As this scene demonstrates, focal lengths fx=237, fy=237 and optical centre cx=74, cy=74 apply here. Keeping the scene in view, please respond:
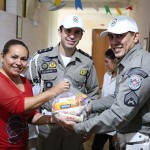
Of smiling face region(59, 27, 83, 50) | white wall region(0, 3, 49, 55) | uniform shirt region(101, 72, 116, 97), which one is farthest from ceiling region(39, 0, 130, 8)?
smiling face region(59, 27, 83, 50)

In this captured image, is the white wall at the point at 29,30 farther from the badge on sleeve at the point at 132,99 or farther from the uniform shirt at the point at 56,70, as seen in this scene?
the badge on sleeve at the point at 132,99

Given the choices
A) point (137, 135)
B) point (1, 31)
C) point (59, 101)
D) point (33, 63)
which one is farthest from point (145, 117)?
point (1, 31)

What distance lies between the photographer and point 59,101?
1.47 metres

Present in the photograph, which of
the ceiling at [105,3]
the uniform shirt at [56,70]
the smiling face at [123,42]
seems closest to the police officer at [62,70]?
the uniform shirt at [56,70]

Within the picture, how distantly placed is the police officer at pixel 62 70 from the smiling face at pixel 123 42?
1.85 feet

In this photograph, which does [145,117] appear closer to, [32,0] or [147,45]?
[147,45]

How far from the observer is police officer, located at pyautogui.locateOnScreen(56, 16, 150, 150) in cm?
126

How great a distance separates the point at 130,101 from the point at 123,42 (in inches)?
14.6

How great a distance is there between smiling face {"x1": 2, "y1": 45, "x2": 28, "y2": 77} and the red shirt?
0.07 meters

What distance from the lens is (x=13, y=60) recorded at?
1.46m

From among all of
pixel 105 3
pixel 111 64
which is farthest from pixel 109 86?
pixel 105 3

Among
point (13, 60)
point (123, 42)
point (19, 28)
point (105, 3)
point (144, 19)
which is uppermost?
point (105, 3)

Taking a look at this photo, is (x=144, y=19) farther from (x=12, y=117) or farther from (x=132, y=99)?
(x=12, y=117)

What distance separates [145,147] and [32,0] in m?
3.60
